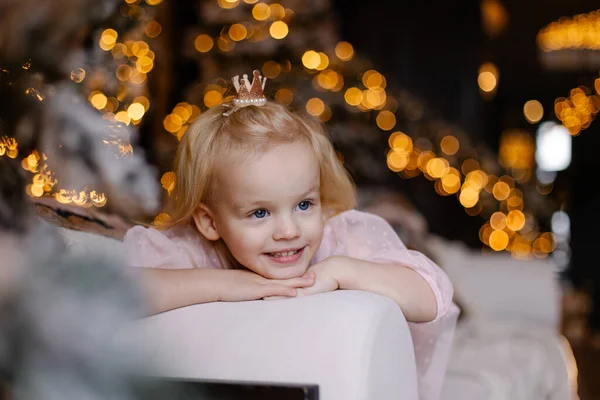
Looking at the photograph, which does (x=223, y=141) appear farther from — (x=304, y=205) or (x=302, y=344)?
(x=302, y=344)

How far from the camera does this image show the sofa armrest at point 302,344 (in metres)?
0.81

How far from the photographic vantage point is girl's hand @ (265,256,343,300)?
3.32 feet

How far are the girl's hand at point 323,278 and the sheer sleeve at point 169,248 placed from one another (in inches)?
7.7

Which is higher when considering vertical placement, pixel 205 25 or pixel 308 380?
pixel 205 25

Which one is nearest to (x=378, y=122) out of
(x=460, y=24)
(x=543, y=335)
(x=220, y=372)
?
(x=460, y=24)

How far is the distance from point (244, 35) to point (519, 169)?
2871mm

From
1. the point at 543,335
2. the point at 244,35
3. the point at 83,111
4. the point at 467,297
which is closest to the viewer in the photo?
the point at 83,111

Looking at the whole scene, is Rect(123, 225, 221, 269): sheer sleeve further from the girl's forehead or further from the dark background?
the dark background

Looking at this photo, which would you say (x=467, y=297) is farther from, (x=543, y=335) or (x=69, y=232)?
(x=69, y=232)

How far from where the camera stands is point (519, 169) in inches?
218

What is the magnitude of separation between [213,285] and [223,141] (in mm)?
210

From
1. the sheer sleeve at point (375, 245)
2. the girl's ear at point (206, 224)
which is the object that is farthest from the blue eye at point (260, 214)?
the sheer sleeve at point (375, 245)

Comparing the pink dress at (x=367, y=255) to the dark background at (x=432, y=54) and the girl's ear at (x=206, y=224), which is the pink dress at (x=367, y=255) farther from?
A: the dark background at (x=432, y=54)

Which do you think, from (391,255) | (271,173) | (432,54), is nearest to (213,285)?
(271,173)
